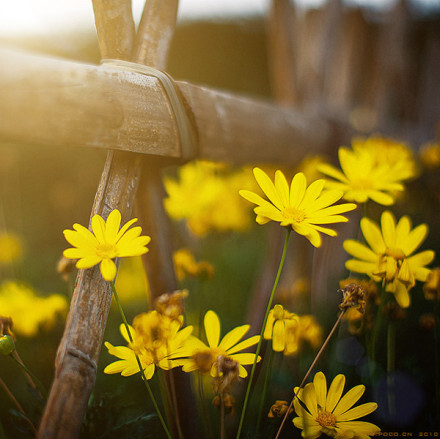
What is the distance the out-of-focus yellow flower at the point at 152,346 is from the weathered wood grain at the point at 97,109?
0.28 meters

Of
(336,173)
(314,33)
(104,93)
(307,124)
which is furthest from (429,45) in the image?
(104,93)

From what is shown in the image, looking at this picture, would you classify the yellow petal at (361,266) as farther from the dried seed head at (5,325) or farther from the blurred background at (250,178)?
the dried seed head at (5,325)

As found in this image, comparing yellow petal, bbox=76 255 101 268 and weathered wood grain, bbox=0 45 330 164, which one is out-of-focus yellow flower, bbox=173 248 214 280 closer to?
weathered wood grain, bbox=0 45 330 164

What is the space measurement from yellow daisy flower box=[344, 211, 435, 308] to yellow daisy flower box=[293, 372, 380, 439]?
191 mm

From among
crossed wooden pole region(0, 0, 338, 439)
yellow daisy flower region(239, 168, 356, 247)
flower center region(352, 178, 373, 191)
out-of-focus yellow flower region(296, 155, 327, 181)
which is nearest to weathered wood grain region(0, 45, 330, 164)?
crossed wooden pole region(0, 0, 338, 439)

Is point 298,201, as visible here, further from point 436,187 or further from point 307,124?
point 436,187

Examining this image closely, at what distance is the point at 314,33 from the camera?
9.74 ft

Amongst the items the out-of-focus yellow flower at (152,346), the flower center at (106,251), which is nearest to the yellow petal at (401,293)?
the out-of-focus yellow flower at (152,346)

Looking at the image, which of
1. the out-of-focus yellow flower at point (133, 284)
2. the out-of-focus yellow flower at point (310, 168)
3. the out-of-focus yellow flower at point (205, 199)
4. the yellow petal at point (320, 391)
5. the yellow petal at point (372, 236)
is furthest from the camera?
the out-of-focus yellow flower at point (133, 284)

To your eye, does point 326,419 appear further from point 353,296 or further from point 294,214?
point 294,214

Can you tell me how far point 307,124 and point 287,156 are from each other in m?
0.34

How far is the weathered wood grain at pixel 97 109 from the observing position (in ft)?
1.69

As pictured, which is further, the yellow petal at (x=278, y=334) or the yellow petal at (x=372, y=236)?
the yellow petal at (x=372, y=236)

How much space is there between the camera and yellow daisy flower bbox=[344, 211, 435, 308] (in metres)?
0.67
